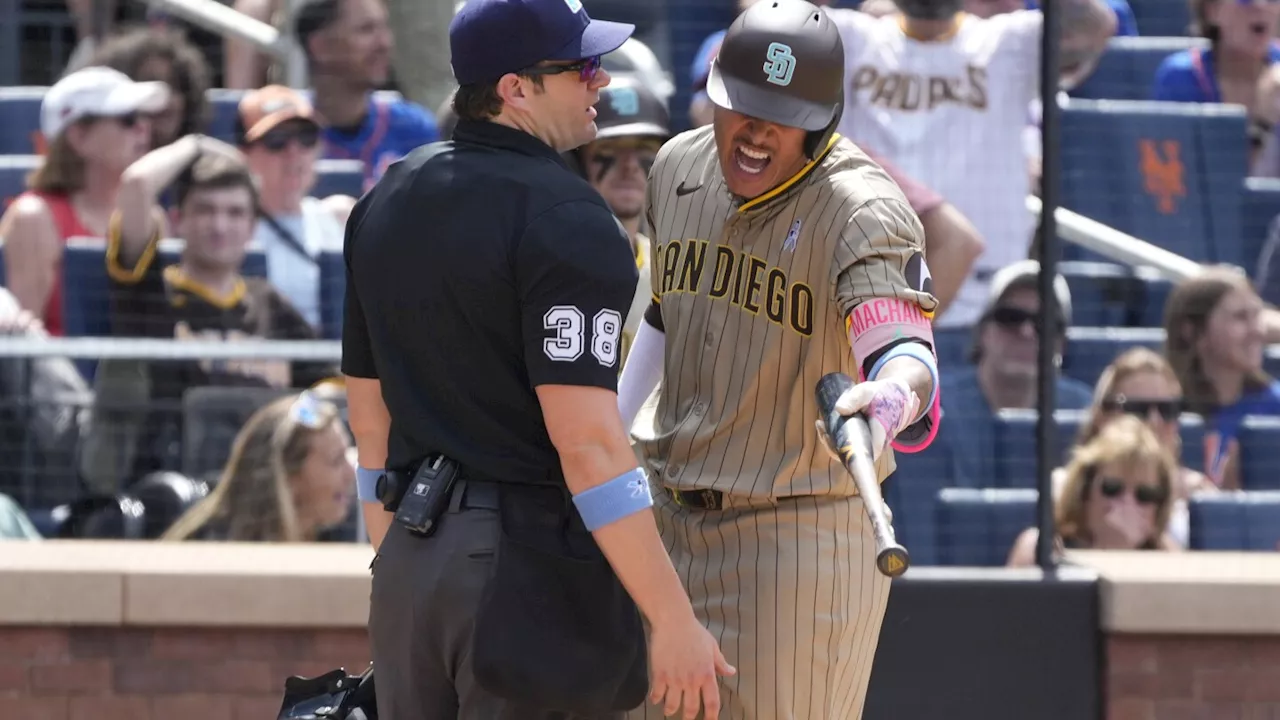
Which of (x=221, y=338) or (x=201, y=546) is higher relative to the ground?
(x=221, y=338)

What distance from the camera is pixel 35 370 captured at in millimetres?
5316

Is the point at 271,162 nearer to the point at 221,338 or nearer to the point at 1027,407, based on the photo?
the point at 221,338

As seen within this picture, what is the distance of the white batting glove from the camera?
2652mm

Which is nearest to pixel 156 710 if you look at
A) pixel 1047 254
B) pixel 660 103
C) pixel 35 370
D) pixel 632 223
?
pixel 35 370

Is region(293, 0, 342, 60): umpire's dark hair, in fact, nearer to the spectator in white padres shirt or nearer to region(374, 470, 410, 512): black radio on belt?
the spectator in white padres shirt

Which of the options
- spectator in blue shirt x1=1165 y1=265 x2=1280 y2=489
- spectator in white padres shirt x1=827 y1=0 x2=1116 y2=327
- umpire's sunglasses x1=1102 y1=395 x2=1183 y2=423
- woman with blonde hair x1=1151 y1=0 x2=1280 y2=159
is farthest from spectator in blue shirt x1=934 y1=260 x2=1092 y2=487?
woman with blonde hair x1=1151 y1=0 x2=1280 y2=159

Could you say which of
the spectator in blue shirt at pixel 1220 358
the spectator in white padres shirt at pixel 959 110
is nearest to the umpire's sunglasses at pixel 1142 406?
the spectator in blue shirt at pixel 1220 358

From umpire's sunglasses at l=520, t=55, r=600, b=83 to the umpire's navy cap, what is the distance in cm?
2

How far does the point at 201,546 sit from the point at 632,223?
1313 millimetres

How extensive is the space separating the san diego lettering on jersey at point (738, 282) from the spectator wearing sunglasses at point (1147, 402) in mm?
2541

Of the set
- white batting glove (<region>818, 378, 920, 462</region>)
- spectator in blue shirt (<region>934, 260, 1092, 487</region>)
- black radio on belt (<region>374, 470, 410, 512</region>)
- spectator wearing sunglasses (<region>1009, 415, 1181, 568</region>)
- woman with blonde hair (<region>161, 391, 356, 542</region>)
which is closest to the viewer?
white batting glove (<region>818, 378, 920, 462</region>)

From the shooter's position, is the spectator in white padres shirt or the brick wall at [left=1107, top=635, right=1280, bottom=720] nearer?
the brick wall at [left=1107, top=635, right=1280, bottom=720]

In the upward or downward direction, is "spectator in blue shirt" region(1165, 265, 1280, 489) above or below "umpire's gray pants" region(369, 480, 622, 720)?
above

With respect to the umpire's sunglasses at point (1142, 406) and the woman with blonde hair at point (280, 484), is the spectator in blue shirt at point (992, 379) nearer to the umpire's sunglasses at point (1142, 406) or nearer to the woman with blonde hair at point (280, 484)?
the umpire's sunglasses at point (1142, 406)
